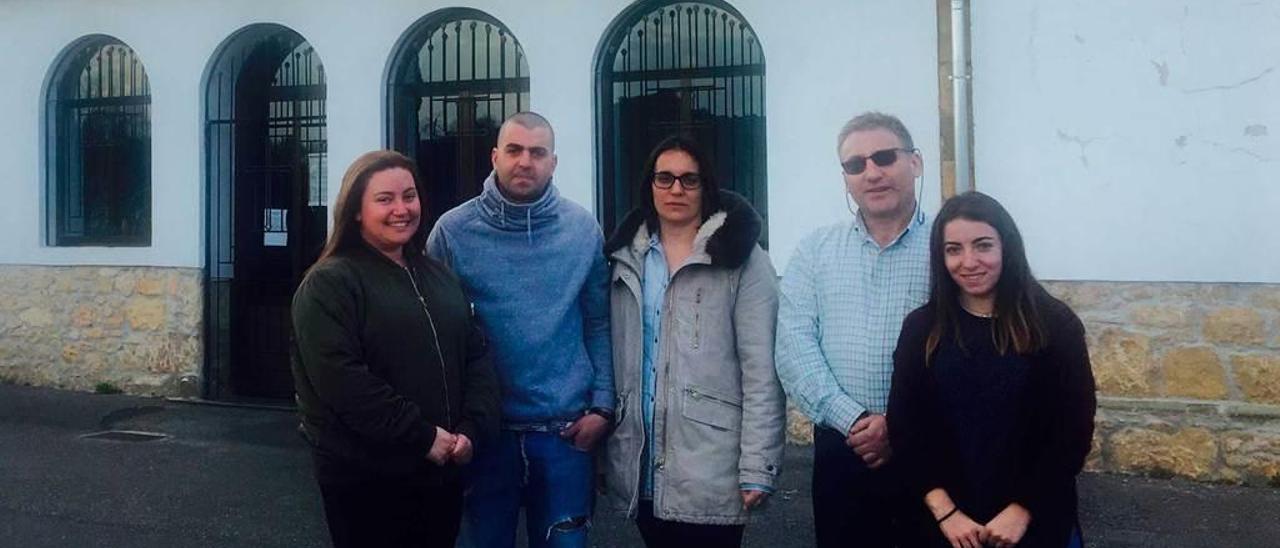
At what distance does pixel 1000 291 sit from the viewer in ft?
9.21

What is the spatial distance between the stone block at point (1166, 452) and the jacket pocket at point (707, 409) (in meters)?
4.13

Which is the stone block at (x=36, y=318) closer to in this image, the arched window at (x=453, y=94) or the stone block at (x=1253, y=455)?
the arched window at (x=453, y=94)

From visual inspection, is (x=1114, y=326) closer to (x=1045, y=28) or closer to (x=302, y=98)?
(x=1045, y=28)

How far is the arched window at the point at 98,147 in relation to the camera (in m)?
9.27

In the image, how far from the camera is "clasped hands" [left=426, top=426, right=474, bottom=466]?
3.00 m

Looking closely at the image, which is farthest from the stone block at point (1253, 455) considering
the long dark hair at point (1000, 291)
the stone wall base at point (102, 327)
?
the stone wall base at point (102, 327)

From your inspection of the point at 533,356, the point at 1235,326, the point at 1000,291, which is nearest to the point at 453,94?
the point at 533,356

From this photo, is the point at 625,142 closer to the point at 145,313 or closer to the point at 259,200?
the point at 259,200

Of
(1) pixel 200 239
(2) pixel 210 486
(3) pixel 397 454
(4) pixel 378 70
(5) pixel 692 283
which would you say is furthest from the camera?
(1) pixel 200 239

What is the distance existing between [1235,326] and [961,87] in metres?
2.03

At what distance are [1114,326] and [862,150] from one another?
3.97m

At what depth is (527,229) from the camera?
3354 mm

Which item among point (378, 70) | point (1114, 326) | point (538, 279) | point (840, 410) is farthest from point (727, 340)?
point (378, 70)

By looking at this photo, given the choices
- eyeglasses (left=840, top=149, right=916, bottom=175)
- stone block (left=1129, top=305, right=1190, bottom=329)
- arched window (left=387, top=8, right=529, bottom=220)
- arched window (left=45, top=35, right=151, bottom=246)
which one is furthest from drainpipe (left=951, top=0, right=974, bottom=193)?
arched window (left=45, top=35, right=151, bottom=246)
